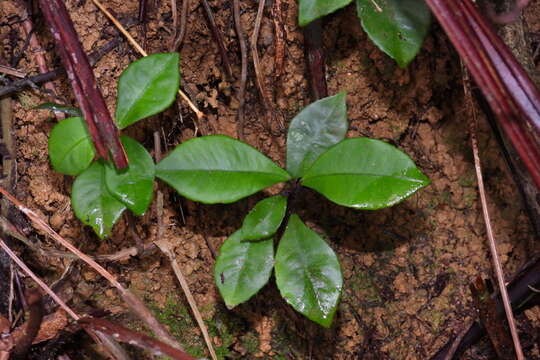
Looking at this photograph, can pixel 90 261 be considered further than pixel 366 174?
Yes

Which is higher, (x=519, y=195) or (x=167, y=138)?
(x=167, y=138)

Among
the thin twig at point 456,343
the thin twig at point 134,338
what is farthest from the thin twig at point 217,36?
the thin twig at point 456,343

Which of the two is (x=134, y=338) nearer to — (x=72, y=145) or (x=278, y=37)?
(x=72, y=145)

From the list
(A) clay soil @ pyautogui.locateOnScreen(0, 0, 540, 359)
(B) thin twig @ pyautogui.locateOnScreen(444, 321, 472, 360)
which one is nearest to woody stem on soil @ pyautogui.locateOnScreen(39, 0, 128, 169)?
(A) clay soil @ pyautogui.locateOnScreen(0, 0, 540, 359)

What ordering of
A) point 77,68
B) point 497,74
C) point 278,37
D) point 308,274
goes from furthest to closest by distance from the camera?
point 278,37
point 308,274
point 77,68
point 497,74

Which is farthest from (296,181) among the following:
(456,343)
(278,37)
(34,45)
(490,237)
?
(34,45)

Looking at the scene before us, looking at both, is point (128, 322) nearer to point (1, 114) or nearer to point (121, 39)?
point (1, 114)

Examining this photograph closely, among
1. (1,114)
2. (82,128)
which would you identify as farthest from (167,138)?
(1,114)

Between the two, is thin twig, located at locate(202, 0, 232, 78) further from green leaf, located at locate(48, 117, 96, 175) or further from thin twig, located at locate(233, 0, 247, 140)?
green leaf, located at locate(48, 117, 96, 175)
